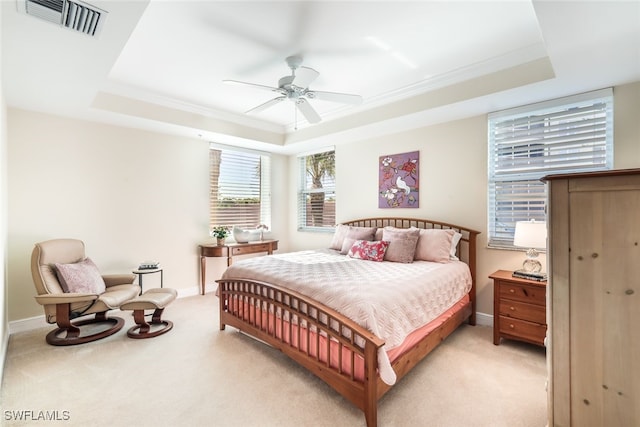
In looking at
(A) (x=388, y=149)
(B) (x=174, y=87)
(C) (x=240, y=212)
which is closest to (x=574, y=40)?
A: (A) (x=388, y=149)

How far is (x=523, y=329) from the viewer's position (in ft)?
8.75

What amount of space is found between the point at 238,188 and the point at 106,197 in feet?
6.32

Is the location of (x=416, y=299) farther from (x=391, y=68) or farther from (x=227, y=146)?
(x=227, y=146)

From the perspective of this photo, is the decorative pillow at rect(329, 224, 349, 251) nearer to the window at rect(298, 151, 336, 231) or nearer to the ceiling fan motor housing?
the window at rect(298, 151, 336, 231)

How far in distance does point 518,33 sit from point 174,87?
3.49 metres

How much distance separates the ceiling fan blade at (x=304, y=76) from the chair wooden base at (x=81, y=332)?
3.13m

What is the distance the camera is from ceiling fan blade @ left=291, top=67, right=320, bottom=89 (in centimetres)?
241

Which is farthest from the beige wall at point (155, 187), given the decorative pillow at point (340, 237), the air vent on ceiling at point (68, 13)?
the air vent on ceiling at point (68, 13)

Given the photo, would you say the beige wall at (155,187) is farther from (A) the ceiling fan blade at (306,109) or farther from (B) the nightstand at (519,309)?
(A) the ceiling fan blade at (306,109)

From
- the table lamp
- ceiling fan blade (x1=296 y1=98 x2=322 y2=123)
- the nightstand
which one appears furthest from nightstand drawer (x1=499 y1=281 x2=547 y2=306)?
ceiling fan blade (x1=296 y1=98 x2=322 y2=123)

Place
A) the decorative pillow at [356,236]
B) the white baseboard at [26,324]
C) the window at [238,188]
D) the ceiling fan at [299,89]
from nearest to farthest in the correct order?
1. the ceiling fan at [299,89]
2. the white baseboard at [26,324]
3. the decorative pillow at [356,236]
4. the window at [238,188]

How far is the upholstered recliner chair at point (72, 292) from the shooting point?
8.98 ft

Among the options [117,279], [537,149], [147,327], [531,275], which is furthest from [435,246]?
[117,279]

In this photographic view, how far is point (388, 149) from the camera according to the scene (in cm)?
431
